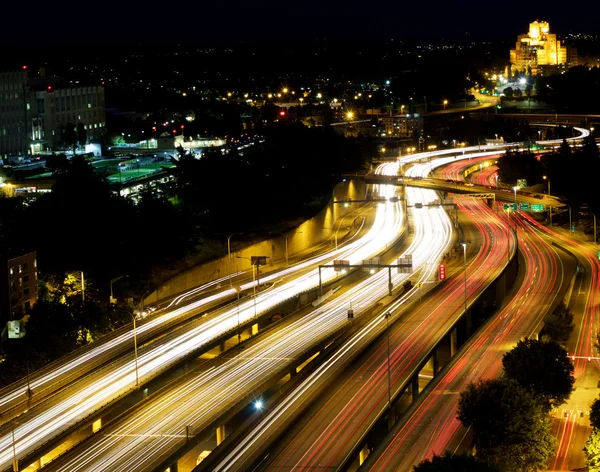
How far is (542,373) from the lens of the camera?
2225 centimetres

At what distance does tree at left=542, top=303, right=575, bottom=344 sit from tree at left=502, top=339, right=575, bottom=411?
4718 mm

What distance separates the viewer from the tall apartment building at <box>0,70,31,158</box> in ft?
194

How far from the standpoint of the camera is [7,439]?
18.9 metres

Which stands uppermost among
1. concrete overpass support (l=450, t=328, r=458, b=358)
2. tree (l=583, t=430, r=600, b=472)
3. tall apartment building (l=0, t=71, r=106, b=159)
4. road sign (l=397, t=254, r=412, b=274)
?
tall apartment building (l=0, t=71, r=106, b=159)

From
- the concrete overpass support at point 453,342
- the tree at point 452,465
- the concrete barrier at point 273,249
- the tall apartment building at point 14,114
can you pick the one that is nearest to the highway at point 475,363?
the concrete overpass support at point 453,342

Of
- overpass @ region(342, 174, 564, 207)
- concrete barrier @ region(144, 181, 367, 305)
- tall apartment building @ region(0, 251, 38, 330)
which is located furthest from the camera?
overpass @ region(342, 174, 564, 207)

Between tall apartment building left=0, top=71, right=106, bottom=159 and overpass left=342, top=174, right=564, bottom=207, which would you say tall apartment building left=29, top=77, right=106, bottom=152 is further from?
overpass left=342, top=174, right=564, bottom=207

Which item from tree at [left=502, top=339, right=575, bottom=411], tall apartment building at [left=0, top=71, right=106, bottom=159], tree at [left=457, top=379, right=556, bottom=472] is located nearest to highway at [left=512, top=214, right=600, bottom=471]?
tree at [left=502, top=339, right=575, bottom=411]

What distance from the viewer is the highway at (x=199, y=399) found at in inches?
693

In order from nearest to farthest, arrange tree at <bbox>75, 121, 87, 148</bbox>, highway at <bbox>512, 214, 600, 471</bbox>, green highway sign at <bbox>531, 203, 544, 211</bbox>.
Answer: highway at <bbox>512, 214, 600, 471</bbox> < green highway sign at <bbox>531, 203, 544, 211</bbox> < tree at <bbox>75, 121, 87, 148</bbox>

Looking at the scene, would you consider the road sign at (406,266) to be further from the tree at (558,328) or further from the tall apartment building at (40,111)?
the tall apartment building at (40,111)

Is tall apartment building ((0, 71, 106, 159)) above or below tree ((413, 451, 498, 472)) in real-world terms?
above

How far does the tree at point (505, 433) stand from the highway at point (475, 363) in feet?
1.61

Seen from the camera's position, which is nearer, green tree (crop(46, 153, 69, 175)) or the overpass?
green tree (crop(46, 153, 69, 175))
